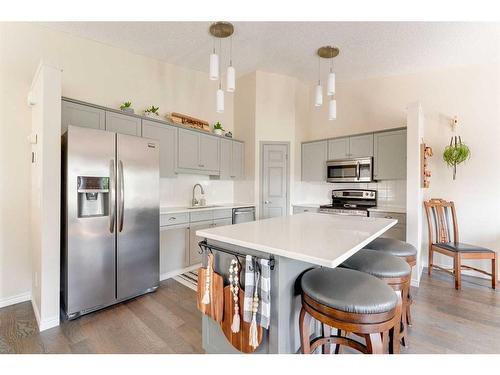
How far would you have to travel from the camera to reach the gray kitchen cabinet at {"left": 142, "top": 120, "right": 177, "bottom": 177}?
305 cm

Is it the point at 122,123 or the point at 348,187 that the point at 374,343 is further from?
the point at 348,187

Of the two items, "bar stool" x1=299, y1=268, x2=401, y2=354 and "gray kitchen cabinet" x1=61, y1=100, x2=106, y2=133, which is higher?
"gray kitchen cabinet" x1=61, y1=100, x2=106, y2=133

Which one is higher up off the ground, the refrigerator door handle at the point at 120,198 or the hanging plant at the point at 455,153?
the hanging plant at the point at 455,153

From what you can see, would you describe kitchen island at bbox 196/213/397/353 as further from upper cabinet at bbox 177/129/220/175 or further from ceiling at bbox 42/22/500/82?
ceiling at bbox 42/22/500/82

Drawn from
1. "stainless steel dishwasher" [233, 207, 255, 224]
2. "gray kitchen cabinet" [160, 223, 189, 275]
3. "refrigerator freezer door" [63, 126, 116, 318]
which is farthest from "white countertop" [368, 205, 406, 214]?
"refrigerator freezer door" [63, 126, 116, 318]

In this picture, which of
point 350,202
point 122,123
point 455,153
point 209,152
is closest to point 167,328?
point 122,123

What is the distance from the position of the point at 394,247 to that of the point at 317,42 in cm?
265

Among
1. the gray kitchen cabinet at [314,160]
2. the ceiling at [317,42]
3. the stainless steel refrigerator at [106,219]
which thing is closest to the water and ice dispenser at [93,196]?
the stainless steel refrigerator at [106,219]

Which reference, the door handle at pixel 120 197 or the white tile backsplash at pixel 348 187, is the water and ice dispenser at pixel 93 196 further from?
the white tile backsplash at pixel 348 187

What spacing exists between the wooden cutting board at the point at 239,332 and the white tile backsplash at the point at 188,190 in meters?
2.36

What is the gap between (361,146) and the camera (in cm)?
386

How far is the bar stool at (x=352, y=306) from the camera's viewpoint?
111 centimetres

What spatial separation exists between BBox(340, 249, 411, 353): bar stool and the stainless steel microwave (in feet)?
7.82

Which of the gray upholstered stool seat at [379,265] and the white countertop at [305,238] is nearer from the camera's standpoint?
the white countertop at [305,238]
